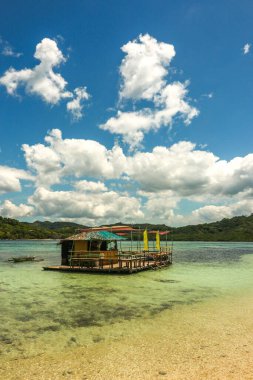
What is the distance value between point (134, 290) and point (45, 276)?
38.0ft

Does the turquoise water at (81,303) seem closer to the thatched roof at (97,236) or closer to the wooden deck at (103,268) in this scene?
the wooden deck at (103,268)

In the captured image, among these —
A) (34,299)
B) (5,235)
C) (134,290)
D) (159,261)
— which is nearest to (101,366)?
(34,299)

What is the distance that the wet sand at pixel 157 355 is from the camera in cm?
889

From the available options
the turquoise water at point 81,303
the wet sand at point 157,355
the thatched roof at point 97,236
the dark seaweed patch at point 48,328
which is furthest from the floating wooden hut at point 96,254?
the wet sand at point 157,355

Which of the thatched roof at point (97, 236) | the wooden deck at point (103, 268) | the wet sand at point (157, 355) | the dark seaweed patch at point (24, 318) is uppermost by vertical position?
the thatched roof at point (97, 236)

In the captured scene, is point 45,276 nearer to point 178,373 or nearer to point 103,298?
point 103,298

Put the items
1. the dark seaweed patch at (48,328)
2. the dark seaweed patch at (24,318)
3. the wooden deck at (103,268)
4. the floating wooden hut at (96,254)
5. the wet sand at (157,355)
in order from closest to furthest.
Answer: the wet sand at (157,355) < the dark seaweed patch at (48,328) < the dark seaweed patch at (24,318) < the wooden deck at (103,268) < the floating wooden hut at (96,254)

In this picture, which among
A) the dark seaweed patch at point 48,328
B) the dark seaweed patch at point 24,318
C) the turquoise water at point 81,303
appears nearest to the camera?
the turquoise water at point 81,303

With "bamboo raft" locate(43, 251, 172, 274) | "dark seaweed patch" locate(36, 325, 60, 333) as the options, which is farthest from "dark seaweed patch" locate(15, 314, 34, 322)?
"bamboo raft" locate(43, 251, 172, 274)

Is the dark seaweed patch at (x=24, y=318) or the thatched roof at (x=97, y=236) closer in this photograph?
the dark seaweed patch at (x=24, y=318)

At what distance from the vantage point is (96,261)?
33812 mm

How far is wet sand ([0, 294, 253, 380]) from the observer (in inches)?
350

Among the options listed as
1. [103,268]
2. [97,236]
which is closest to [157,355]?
[103,268]

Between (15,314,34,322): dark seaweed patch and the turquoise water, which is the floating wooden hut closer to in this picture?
the turquoise water
